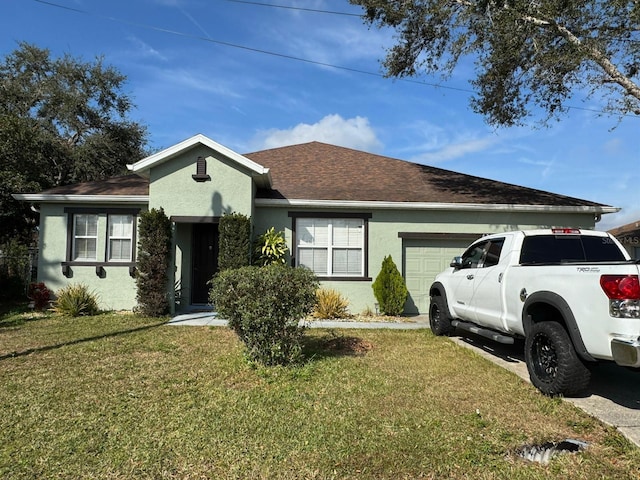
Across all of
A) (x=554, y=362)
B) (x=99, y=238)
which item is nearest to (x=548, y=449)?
(x=554, y=362)

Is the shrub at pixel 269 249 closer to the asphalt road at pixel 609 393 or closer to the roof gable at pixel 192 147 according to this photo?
the roof gable at pixel 192 147

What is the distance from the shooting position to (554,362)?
507cm

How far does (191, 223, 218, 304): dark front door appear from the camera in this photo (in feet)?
40.3

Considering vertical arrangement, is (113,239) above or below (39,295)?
above

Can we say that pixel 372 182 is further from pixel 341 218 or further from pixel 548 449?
pixel 548 449

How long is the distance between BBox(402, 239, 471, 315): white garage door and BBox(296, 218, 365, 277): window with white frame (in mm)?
1380

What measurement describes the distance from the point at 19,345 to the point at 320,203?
736 centimetres

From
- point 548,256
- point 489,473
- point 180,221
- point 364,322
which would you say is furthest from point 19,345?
point 548,256

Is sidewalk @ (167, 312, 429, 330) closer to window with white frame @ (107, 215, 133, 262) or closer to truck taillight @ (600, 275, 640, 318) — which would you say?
window with white frame @ (107, 215, 133, 262)

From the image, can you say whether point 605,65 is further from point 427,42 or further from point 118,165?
point 118,165

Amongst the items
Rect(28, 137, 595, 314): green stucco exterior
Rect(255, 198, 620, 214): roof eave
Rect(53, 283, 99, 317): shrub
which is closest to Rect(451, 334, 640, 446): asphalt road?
Rect(28, 137, 595, 314): green stucco exterior

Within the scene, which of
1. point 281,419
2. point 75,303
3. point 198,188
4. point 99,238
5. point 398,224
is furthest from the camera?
point 398,224

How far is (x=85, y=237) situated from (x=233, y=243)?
485 cm

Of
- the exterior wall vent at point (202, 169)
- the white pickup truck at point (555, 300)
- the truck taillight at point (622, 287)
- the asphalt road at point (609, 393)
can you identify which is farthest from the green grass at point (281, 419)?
the exterior wall vent at point (202, 169)
